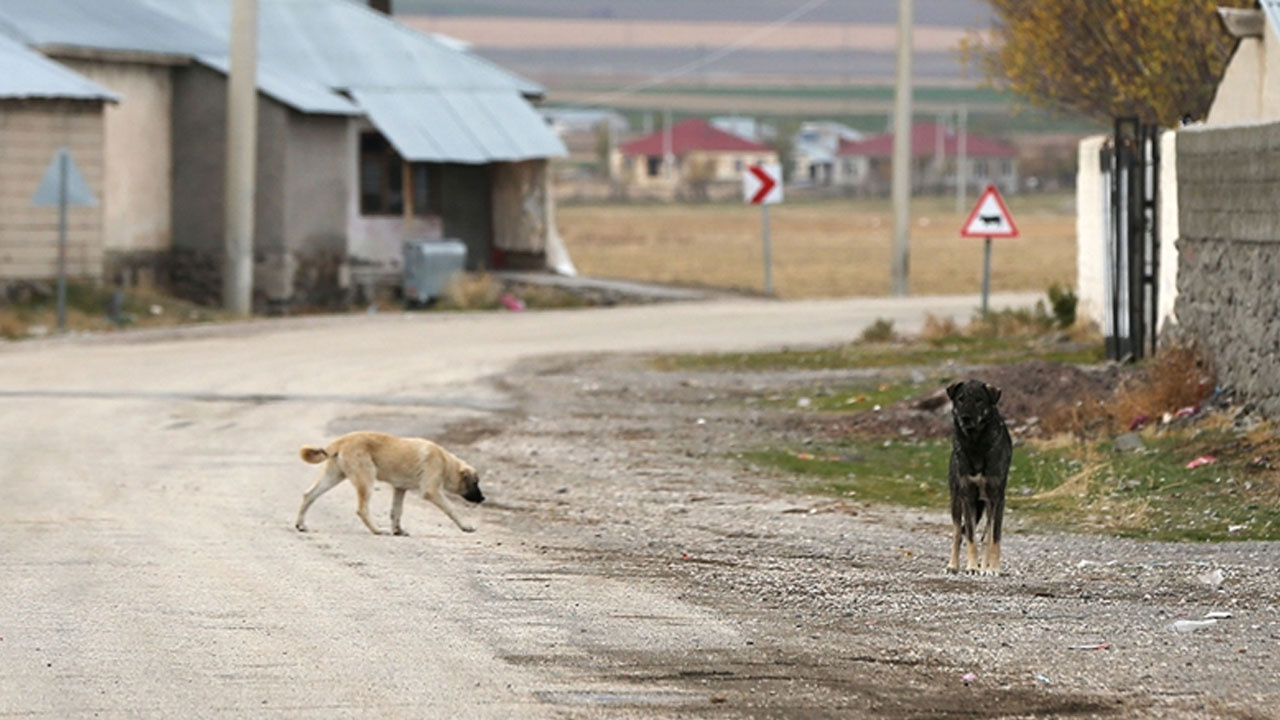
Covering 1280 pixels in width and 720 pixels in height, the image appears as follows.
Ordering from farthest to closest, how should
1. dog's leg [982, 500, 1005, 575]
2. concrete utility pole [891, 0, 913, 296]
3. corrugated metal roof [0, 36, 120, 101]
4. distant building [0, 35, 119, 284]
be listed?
1. concrete utility pole [891, 0, 913, 296]
2. distant building [0, 35, 119, 284]
3. corrugated metal roof [0, 36, 120, 101]
4. dog's leg [982, 500, 1005, 575]

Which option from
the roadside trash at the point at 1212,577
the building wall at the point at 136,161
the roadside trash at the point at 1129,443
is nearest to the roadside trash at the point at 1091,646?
the roadside trash at the point at 1212,577

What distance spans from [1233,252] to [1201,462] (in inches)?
106

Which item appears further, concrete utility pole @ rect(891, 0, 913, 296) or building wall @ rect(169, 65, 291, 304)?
concrete utility pole @ rect(891, 0, 913, 296)

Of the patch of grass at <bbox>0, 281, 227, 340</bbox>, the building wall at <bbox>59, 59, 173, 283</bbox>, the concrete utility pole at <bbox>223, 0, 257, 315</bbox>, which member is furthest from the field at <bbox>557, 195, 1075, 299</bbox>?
the patch of grass at <bbox>0, 281, 227, 340</bbox>

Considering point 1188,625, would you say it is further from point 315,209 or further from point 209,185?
point 209,185

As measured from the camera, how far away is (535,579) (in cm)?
1131

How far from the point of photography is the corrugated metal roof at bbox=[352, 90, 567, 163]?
3912 centimetres

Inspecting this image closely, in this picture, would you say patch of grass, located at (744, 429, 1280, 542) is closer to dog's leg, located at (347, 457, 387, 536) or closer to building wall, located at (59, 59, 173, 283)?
dog's leg, located at (347, 457, 387, 536)

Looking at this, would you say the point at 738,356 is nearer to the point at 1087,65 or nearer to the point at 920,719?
the point at 1087,65

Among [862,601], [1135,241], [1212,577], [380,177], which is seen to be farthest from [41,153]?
[1212,577]

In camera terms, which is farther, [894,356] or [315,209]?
[315,209]

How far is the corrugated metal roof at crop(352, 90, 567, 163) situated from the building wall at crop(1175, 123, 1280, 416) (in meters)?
21.5

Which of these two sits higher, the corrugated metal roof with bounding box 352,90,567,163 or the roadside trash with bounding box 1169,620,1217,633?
the corrugated metal roof with bounding box 352,90,567,163

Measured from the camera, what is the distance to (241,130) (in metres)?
33.9
